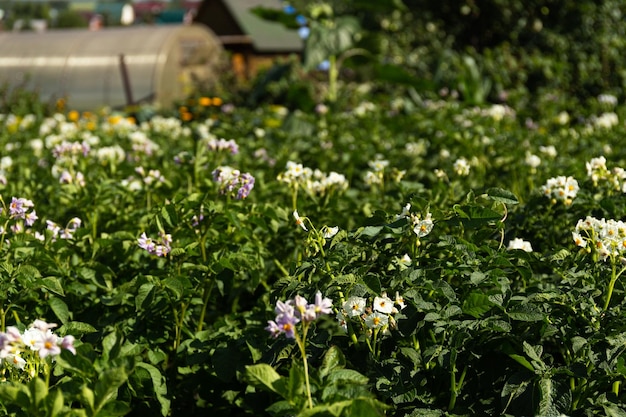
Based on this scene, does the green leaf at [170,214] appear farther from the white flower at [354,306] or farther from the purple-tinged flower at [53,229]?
the white flower at [354,306]

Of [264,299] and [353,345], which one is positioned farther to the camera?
[264,299]

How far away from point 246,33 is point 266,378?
1866cm

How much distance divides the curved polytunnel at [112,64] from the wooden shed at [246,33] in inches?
194

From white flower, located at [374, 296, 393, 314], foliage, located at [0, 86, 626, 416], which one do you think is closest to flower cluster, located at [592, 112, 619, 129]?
foliage, located at [0, 86, 626, 416]

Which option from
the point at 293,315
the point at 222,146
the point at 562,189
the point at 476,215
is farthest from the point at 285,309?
the point at 222,146

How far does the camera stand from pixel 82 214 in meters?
3.11

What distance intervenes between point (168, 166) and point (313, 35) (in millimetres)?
3072

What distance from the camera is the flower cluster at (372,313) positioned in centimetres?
191

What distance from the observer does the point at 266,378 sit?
1638 millimetres

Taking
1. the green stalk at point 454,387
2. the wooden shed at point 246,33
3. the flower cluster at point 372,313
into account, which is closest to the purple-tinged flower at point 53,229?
the flower cluster at point 372,313

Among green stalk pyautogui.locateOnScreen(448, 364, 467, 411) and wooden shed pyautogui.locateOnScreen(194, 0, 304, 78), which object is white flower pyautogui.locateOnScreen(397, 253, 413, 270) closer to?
green stalk pyautogui.locateOnScreen(448, 364, 467, 411)

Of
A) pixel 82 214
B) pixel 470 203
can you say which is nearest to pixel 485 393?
pixel 470 203

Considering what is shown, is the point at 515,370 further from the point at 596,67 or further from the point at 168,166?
the point at 596,67

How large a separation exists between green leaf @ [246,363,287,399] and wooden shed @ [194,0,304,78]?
16.6 metres
